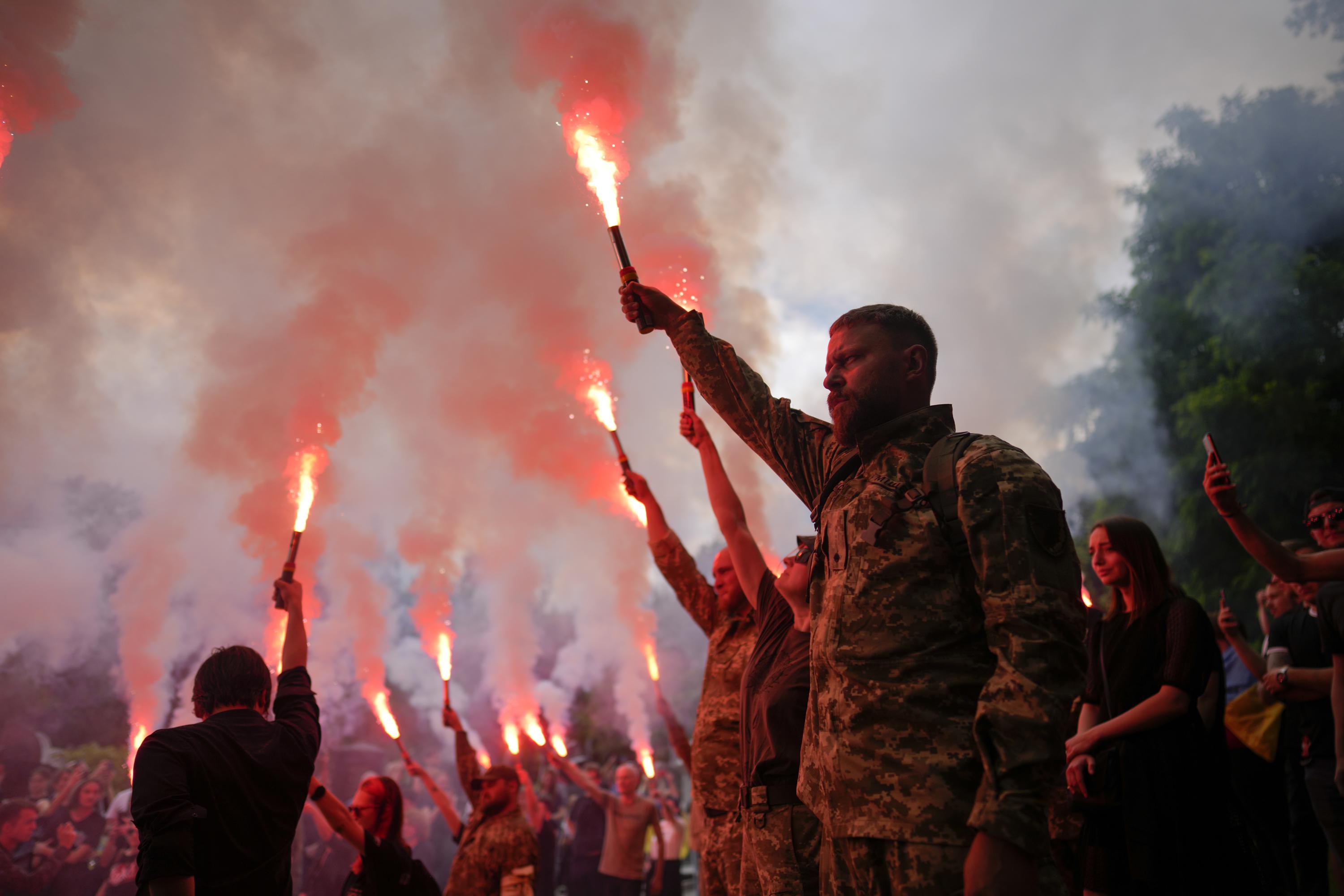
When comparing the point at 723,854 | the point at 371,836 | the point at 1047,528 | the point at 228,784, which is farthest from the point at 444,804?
the point at 1047,528

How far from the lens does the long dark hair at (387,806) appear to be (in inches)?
238

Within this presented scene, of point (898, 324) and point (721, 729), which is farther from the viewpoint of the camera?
point (721, 729)

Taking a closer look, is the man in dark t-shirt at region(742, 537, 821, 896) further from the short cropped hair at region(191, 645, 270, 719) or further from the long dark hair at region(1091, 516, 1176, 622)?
the short cropped hair at region(191, 645, 270, 719)

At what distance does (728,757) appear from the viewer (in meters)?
4.60

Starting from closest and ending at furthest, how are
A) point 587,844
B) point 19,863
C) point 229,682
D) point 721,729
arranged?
point 229,682 < point 721,729 < point 19,863 < point 587,844

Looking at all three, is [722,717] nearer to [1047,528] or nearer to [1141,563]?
[1141,563]

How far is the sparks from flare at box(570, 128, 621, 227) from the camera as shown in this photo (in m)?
4.25

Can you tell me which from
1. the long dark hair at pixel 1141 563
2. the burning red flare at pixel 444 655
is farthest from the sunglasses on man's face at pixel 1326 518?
the burning red flare at pixel 444 655

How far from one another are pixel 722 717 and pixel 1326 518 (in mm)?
3248

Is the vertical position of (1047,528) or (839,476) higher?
(839,476)

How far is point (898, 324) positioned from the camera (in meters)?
2.63

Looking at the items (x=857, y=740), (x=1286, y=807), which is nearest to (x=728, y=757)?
(x=857, y=740)

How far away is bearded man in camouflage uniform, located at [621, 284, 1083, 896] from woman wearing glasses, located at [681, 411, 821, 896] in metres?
0.71

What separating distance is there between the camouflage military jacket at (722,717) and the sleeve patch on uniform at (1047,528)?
224cm
